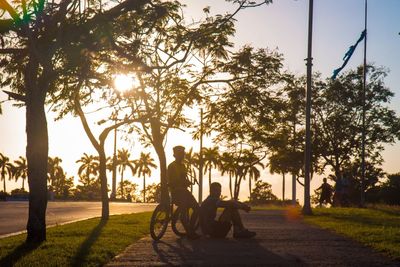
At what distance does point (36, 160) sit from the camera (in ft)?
38.8

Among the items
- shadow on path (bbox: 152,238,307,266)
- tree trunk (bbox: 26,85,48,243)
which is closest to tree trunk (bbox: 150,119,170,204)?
shadow on path (bbox: 152,238,307,266)

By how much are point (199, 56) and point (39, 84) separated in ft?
46.7

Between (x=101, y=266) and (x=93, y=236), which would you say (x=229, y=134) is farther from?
(x=101, y=266)

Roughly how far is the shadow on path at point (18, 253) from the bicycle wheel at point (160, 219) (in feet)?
7.62

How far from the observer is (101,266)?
29.6 ft

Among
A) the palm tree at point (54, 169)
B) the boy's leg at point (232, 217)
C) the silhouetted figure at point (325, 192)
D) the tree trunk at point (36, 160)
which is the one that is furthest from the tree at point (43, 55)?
the palm tree at point (54, 169)

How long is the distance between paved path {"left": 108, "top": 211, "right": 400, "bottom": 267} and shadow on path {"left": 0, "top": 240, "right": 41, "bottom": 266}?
1.42 meters

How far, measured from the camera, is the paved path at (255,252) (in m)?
9.29

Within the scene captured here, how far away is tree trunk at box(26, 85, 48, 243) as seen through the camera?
38.6 feet

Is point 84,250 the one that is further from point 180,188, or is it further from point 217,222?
point 217,222

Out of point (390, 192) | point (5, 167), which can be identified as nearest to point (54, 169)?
point (5, 167)

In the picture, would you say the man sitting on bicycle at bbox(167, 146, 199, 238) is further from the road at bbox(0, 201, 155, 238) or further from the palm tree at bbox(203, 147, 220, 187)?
the palm tree at bbox(203, 147, 220, 187)

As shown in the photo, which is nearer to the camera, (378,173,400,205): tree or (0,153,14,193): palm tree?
(378,173,400,205): tree

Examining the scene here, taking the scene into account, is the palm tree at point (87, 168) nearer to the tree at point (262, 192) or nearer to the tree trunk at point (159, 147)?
the tree at point (262, 192)
